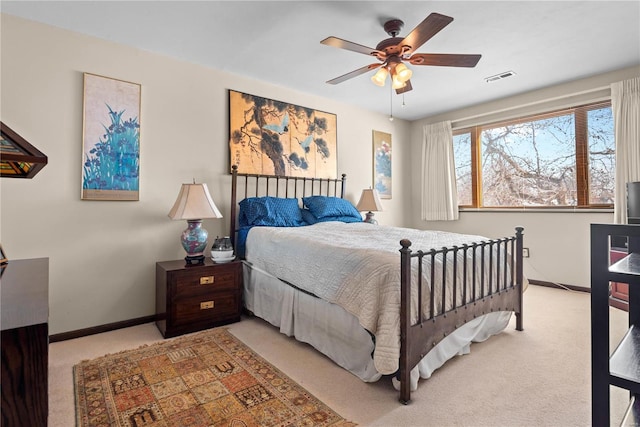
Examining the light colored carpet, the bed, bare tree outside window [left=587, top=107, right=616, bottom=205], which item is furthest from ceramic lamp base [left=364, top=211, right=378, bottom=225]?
bare tree outside window [left=587, top=107, right=616, bottom=205]

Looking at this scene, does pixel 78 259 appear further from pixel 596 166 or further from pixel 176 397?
pixel 596 166

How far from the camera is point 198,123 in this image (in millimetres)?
3277

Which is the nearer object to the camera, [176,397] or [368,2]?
[176,397]

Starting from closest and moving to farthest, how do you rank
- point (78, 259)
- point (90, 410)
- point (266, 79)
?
point (90, 410) < point (78, 259) < point (266, 79)

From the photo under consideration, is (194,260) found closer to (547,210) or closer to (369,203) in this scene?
(369,203)

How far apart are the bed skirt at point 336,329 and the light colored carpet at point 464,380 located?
7cm

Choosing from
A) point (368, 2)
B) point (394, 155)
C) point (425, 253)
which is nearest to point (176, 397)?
point (425, 253)

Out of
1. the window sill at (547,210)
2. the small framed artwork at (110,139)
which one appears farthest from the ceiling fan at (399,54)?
the window sill at (547,210)

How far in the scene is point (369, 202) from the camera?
4496mm

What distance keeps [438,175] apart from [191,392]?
4484 mm

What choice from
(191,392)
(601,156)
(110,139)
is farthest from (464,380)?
(601,156)

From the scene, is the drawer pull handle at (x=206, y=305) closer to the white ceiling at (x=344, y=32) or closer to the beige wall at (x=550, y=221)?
the white ceiling at (x=344, y=32)

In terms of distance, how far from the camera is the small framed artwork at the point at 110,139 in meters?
2.68

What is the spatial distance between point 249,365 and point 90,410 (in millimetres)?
847
